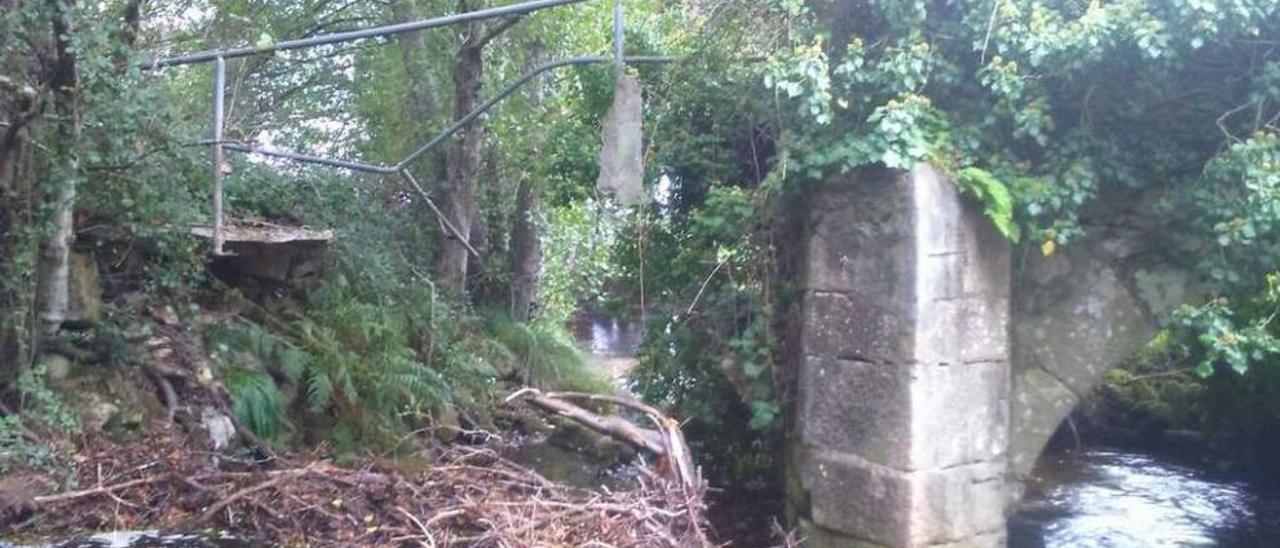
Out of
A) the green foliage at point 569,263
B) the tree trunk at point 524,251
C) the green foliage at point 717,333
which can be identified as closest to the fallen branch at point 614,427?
the green foliage at point 717,333

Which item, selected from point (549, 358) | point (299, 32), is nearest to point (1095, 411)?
point (549, 358)

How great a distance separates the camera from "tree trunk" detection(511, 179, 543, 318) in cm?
1448

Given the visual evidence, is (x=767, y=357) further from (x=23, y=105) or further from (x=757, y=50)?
(x=23, y=105)

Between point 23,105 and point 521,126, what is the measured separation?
5881 millimetres

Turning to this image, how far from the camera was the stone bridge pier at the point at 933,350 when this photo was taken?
23.1 feet

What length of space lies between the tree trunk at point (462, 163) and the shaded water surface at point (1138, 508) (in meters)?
5.69

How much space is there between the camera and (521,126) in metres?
12.9

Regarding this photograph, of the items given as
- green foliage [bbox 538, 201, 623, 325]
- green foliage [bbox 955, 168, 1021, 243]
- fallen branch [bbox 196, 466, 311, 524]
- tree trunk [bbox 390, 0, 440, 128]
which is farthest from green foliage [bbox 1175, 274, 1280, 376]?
green foliage [bbox 538, 201, 623, 325]

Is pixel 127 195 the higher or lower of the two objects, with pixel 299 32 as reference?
lower

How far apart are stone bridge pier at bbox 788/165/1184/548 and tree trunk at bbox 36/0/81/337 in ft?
13.8

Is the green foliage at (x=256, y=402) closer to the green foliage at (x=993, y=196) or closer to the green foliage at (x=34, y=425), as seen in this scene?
the green foliage at (x=34, y=425)

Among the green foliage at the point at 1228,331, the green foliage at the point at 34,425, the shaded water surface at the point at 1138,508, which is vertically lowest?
the shaded water surface at the point at 1138,508

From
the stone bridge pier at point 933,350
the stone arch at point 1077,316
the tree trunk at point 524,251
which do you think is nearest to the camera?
the stone bridge pier at point 933,350

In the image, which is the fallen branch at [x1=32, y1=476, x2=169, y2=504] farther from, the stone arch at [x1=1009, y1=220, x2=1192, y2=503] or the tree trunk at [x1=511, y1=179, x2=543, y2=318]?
the tree trunk at [x1=511, y1=179, x2=543, y2=318]
